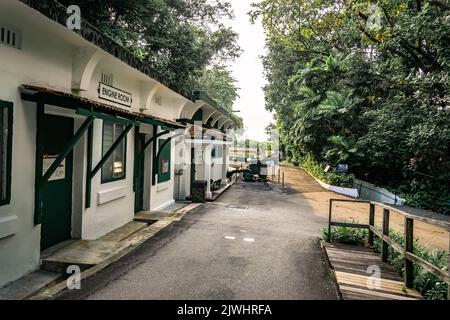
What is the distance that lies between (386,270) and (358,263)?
45 cm

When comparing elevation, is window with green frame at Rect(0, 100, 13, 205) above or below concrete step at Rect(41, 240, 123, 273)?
above

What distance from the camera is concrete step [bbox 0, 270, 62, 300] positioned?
404cm

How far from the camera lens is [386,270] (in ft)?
16.8

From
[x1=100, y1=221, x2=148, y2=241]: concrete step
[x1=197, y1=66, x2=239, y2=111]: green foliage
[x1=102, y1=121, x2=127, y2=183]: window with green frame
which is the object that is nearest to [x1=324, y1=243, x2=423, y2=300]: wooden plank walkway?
[x1=100, y1=221, x2=148, y2=241]: concrete step

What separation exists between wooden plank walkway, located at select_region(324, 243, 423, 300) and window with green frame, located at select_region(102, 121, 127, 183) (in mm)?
5079

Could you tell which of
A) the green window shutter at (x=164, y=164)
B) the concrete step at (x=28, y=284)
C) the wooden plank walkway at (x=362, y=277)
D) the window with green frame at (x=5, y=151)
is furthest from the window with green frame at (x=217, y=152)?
the window with green frame at (x=5, y=151)

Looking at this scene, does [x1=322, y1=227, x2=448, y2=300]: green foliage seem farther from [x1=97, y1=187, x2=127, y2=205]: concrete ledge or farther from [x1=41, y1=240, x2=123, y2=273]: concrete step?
[x1=97, y1=187, x2=127, y2=205]: concrete ledge

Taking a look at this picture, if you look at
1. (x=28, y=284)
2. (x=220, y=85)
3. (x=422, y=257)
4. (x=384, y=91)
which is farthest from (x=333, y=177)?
(x=220, y=85)

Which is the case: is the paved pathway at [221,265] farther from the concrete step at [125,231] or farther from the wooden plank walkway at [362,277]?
the concrete step at [125,231]

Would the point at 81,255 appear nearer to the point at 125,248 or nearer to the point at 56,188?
the point at 125,248

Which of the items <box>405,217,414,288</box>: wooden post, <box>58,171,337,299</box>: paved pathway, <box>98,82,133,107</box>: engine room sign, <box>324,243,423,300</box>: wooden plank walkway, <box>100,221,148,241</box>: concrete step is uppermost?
<box>98,82,133,107</box>: engine room sign
